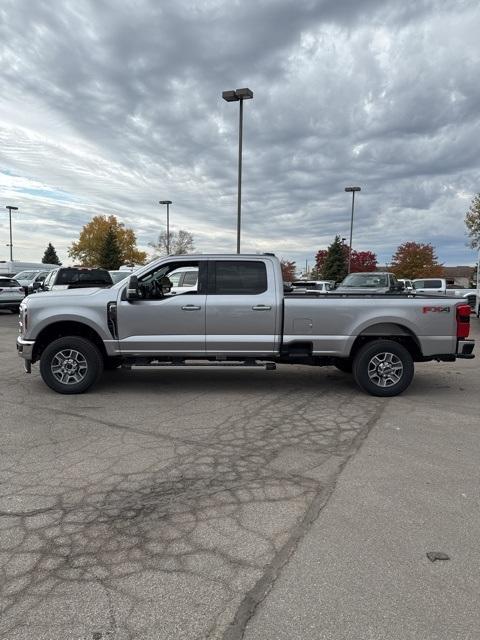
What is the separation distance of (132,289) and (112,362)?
1.64 meters

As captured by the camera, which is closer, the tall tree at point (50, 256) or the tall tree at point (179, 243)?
the tall tree at point (179, 243)

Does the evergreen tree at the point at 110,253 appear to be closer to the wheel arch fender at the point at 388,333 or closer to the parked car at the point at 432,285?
the parked car at the point at 432,285

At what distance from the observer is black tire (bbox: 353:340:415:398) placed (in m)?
6.54

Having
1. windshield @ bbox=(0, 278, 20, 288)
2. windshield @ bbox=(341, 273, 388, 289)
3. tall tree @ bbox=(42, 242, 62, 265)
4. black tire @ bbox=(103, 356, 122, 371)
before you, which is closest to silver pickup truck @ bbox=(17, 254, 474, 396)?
black tire @ bbox=(103, 356, 122, 371)

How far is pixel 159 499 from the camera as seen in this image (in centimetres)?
354

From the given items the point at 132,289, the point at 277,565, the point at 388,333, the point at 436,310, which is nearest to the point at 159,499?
the point at 277,565

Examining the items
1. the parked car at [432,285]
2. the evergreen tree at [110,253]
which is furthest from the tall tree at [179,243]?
the parked car at [432,285]

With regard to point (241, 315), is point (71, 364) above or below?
below

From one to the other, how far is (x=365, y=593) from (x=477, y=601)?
Result: 570mm

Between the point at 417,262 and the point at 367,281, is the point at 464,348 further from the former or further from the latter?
the point at 417,262

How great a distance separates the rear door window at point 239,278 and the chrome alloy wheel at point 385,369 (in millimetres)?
1879

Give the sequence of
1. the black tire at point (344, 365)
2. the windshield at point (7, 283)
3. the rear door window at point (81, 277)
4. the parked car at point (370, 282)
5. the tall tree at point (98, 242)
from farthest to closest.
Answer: the tall tree at point (98, 242) < the windshield at point (7, 283) < the parked car at point (370, 282) < the rear door window at point (81, 277) < the black tire at point (344, 365)

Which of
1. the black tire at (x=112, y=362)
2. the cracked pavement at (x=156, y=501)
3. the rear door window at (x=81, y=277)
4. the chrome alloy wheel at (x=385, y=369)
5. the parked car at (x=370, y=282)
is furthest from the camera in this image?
the parked car at (x=370, y=282)

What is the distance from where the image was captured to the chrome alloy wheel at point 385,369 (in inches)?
260
